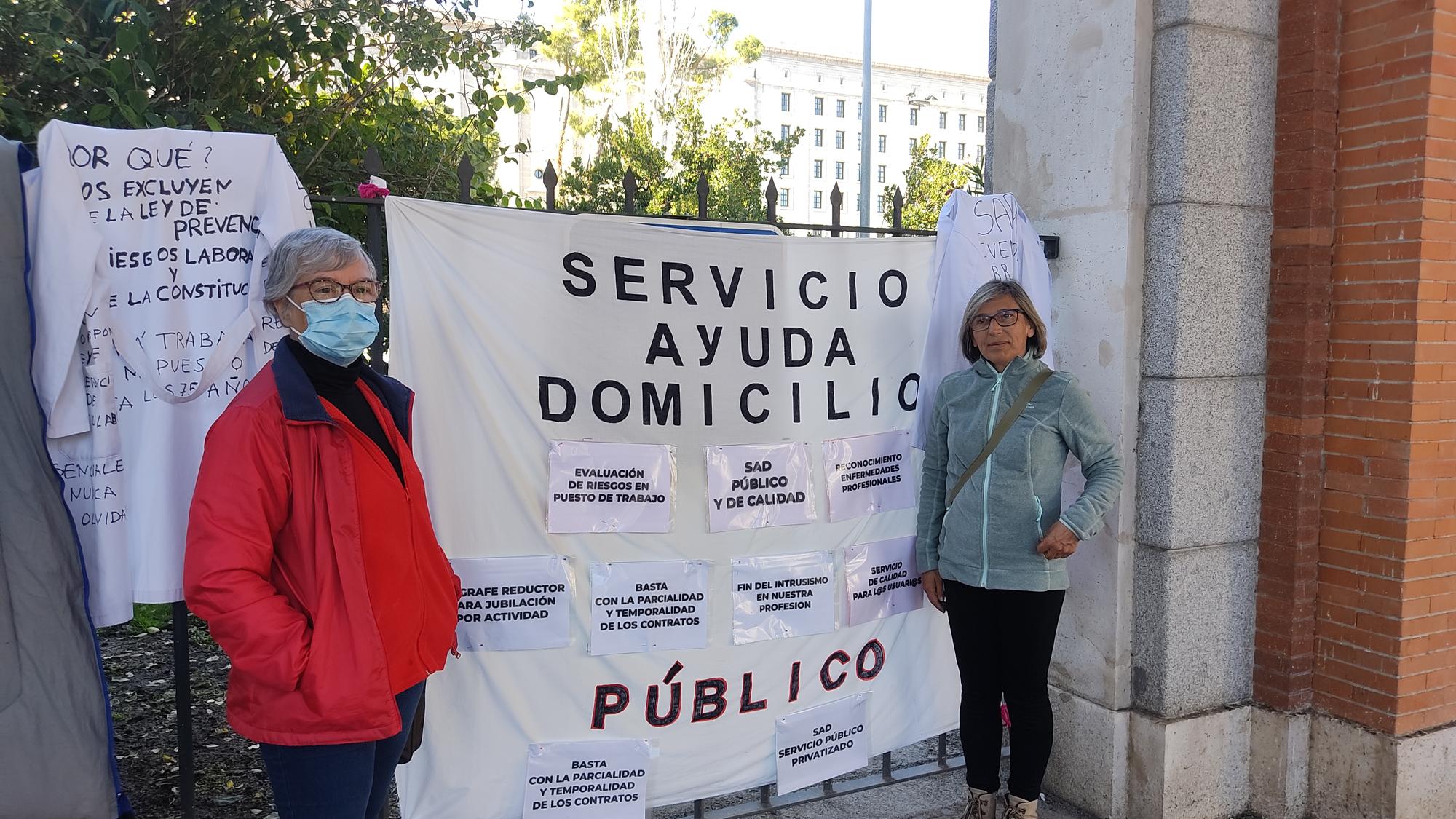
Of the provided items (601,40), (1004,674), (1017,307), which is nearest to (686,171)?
(1017,307)

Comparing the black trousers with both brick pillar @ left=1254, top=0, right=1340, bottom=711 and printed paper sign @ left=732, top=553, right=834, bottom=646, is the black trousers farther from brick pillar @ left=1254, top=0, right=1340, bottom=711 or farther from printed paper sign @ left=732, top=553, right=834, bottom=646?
brick pillar @ left=1254, top=0, right=1340, bottom=711

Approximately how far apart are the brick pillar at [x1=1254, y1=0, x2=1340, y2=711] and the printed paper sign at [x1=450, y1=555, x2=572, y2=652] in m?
2.95

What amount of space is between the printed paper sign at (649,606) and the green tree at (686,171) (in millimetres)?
14718

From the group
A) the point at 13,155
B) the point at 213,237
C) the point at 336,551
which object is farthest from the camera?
the point at 213,237

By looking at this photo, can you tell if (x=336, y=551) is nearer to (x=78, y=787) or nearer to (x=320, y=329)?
(x=320, y=329)

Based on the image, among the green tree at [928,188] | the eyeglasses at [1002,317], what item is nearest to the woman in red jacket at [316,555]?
the eyeglasses at [1002,317]

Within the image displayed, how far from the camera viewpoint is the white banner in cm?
321

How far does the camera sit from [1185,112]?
3.90 meters

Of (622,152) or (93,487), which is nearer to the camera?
(93,487)

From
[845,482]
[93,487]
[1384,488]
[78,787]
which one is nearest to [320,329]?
[93,487]

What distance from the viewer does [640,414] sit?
3488 mm

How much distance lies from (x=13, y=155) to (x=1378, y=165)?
4722 mm

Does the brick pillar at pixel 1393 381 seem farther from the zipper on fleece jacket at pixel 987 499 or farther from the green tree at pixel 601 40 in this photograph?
the green tree at pixel 601 40

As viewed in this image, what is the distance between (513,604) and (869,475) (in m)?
1.50
